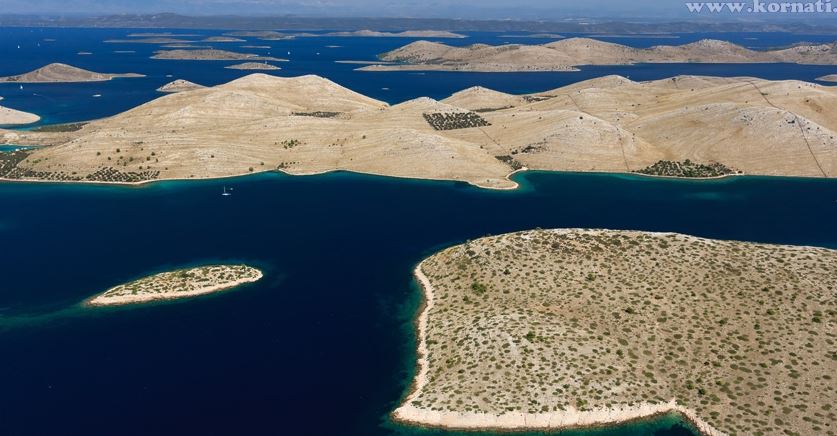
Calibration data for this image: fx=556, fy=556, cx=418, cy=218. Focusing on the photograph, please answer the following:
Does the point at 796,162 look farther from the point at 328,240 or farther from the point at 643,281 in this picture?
the point at 328,240

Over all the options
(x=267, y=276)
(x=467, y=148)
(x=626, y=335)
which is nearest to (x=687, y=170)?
(x=467, y=148)

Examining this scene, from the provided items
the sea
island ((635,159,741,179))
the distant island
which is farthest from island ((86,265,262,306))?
island ((635,159,741,179))

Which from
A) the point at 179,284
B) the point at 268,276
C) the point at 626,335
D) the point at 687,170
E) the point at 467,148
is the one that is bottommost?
the point at 268,276

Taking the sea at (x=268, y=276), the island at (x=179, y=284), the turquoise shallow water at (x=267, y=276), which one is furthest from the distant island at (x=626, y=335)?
the island at (x=179, y=284)

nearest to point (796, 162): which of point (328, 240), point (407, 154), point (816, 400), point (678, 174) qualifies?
point (678, 174)

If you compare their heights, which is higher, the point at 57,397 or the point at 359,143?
the point at 359,143

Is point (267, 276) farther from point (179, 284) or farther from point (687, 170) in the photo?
point (687, 170)

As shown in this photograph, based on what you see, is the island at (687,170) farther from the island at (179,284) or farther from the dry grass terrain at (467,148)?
the island at (179,284)
